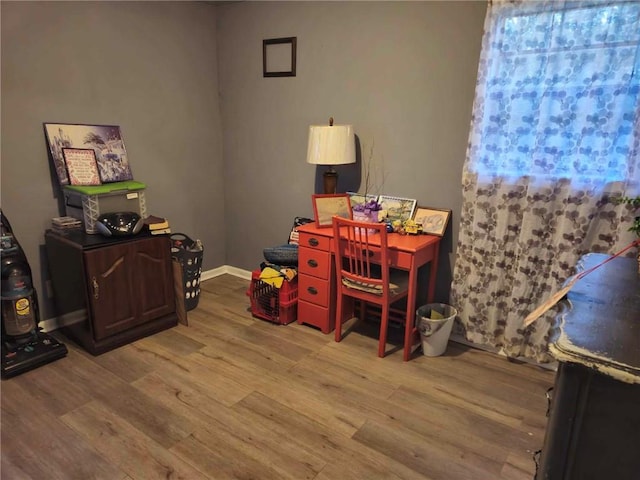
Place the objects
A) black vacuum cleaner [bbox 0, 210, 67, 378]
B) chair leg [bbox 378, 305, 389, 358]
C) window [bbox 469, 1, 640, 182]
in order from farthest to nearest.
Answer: chair leg [bbox 378, 305, 389, 358]
black vacuum cleaner [bbox 0, 210, 67, 378]
window [bbox 469, 1, 640, 182]

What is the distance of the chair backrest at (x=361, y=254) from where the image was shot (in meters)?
2.36

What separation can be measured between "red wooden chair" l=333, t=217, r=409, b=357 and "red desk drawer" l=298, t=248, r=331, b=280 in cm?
12

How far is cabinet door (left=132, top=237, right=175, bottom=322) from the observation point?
2.64m

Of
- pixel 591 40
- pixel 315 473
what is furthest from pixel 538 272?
pixel 315 473

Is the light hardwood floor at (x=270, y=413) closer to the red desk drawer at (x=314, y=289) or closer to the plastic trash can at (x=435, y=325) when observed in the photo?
the plastic trash can at (x=435, y=325)

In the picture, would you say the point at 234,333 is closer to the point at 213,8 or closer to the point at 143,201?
the point at 143,201

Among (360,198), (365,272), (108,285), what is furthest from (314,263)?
(108,285)

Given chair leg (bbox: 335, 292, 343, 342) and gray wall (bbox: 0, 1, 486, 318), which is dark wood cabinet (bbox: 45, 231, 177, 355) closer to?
gray wall (bbox: 0, 1, 486, 318)

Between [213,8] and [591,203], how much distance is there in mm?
3216

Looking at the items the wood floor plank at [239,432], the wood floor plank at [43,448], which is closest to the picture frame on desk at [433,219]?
the wood floor plank at [239,432]

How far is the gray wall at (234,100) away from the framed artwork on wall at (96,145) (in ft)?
0.19

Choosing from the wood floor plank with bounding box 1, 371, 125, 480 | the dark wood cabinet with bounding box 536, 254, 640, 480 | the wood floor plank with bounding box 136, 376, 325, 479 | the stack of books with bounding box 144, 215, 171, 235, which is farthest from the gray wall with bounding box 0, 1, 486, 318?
the dark wood cabinet with bounding box 536, 254, 640, 480

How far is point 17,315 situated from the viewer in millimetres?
2303

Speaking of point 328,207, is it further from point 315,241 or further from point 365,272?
point 365,272
